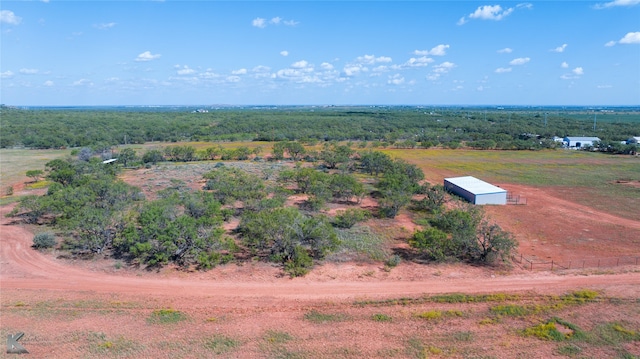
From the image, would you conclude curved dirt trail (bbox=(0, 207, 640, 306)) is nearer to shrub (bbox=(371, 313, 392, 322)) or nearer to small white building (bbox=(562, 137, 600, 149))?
shrub (bbox=(371, 313, 392, 322))

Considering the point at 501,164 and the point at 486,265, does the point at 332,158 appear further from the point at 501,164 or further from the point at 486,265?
the point at 486,265

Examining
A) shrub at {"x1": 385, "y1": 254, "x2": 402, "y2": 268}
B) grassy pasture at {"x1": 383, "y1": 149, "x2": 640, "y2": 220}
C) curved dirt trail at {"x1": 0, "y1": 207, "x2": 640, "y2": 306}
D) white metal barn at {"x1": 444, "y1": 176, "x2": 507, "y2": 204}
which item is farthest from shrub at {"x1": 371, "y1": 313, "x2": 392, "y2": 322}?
grassy pasture at {"x1": 383, "y1": 149, "x2": 640, "y2": 220}

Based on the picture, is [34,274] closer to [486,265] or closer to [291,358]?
[291,358]

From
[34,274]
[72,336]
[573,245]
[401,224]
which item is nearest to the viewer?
[72,336]

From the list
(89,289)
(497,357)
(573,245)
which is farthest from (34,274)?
(573,245)

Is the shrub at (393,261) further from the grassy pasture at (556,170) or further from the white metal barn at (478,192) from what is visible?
the grassy pasture at (556,170)

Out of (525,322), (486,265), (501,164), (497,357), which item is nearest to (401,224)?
(486,265)

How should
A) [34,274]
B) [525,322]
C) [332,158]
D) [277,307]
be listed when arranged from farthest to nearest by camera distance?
[332,158], [34,274], [277,307], [525,322]

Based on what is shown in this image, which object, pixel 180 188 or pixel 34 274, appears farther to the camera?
pixel 180 188
